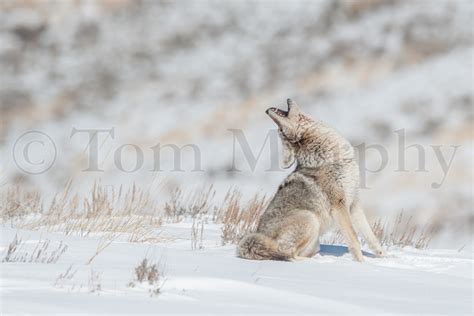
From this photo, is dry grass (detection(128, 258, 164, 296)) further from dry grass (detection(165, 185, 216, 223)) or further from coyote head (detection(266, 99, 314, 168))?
dry grass (detection(165, 185, 216, 223))

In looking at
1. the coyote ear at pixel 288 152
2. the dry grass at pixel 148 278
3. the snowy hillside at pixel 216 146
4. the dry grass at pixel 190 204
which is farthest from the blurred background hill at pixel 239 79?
the dry grass at pixel 148 278

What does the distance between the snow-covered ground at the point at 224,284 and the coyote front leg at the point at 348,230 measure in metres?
0.13

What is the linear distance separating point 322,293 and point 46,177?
16.9 meters

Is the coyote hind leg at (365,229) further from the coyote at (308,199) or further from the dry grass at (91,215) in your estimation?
the dry grass at (91,215)

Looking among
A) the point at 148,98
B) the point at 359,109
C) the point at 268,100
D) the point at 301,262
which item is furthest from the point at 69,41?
the point at 301,262

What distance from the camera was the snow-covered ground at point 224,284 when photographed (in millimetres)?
4246

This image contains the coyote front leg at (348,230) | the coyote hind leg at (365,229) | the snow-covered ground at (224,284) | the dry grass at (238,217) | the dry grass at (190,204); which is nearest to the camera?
the snow-covered ground at (224,284)

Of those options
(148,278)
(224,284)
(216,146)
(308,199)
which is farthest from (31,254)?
(216,146)

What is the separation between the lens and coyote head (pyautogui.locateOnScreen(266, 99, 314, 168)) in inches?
284

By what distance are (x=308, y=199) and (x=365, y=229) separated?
72cm

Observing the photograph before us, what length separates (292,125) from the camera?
723 cm

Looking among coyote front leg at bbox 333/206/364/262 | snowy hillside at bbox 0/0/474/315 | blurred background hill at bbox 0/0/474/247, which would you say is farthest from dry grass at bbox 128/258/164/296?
blurred background hill at bbox 0/0/474/247

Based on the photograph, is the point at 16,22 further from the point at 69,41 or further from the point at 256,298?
the point at 256,298

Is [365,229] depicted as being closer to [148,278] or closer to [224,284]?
[224,284]
